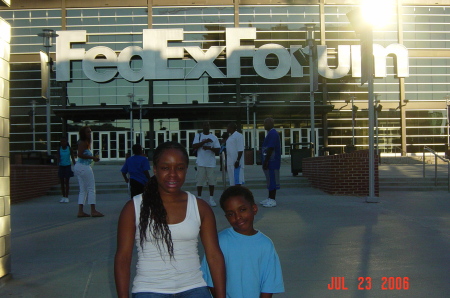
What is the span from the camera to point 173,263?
106 inches

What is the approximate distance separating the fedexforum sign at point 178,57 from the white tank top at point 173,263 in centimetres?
3658

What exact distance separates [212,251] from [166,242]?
27cm

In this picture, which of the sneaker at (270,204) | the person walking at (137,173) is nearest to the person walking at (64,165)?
the person walking at (137,173)

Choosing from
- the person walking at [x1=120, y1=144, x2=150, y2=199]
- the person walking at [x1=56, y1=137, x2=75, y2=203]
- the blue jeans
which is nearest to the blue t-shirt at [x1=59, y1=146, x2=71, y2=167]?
the person walking at [x1=56, y1=137, x2=75, y2=203]

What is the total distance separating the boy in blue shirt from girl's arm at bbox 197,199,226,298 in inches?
3.5

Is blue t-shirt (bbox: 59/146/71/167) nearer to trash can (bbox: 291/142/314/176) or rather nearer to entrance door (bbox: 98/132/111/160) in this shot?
trash can (bbox: 291/142/314/176)

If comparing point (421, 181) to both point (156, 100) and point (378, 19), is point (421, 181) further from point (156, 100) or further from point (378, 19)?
point (156, 100)

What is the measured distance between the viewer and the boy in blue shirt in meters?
2.84

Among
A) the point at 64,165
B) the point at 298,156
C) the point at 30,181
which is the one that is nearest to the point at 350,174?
the point at 298,156

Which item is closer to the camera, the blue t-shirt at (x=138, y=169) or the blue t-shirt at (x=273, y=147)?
the blue t-shirt at (x=138, y=169)

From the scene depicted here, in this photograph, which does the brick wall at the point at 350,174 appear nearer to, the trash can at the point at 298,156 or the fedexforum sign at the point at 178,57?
the trash can at the point at 298,156

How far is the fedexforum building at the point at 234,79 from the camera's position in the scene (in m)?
40.4

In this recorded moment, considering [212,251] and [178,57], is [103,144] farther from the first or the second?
[212,251]

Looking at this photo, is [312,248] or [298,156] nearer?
[312,248]
